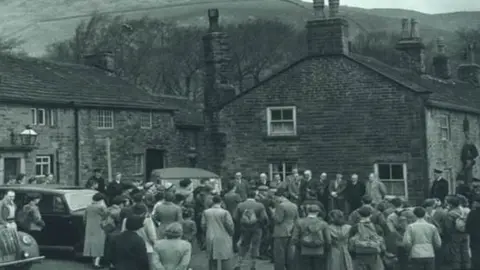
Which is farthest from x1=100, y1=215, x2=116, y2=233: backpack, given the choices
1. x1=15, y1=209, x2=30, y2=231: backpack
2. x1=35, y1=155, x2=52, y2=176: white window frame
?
x1=35, y1=155, x2=52, y2=176: white window frame

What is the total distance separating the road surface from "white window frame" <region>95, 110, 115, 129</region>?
51.4 ft

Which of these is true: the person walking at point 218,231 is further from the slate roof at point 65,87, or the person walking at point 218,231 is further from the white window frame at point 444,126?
the slate roof at point 65,87

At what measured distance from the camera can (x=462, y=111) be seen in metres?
29.5

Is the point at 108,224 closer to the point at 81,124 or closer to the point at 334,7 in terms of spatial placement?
the point at 334,7

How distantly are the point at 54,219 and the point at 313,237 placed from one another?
709 centimetres

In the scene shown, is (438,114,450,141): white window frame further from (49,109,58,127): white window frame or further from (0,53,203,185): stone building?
(49,109,58,127): white window frame

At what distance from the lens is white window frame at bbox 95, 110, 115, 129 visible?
31.9m

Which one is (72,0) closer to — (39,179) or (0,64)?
(0,64)

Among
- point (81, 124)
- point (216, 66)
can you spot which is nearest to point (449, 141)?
point (216, 66)

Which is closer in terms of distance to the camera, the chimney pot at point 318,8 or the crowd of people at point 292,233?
the crowd of people at point 292,233

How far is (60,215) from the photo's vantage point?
645 inches

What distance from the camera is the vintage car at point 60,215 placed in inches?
641

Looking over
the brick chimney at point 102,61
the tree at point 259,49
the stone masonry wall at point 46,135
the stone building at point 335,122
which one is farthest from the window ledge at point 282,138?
the tree at point 259,49

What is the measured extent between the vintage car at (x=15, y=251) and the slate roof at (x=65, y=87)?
14701 mm
